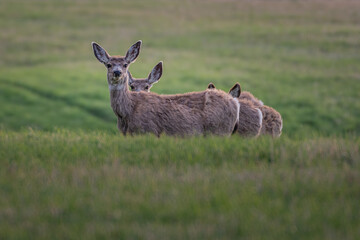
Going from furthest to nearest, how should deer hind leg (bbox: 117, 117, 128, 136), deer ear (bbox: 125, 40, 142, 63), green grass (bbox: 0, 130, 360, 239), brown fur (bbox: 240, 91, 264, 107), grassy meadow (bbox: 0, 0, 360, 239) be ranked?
brown fur (bbox: 240, 91, 264, 107) < deer ear (bbox: 125, 40, 142, 63) < deer hind leg (bbox: 117, 117, 128, 136) < grassy meadow (bbox: 0, 0, 360, 239) < green grass (bbox: 0, 130, 360, 239)

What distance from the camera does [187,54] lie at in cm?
3853

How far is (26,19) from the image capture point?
48062mm

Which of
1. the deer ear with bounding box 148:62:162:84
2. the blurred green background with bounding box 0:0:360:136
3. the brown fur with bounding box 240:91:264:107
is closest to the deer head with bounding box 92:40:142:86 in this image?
the deer ear with bounding box 148:62:162:84

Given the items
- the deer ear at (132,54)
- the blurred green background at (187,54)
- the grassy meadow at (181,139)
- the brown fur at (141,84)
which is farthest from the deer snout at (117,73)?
the blurred green background at (187,54)

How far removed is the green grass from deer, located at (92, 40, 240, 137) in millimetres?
1314

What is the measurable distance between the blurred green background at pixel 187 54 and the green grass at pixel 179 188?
9557 millimetres

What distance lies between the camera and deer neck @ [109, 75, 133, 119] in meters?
11.0

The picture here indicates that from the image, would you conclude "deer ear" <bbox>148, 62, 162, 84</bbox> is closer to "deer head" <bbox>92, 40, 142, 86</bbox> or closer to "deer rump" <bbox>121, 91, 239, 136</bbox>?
"deer head" <bbox>92, 40, 142, 86</bbox>

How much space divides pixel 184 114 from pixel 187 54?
91.6ft

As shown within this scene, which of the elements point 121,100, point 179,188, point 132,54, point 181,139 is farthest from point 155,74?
point 179,188

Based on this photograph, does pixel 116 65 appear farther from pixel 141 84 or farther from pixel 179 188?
pixel 179 188

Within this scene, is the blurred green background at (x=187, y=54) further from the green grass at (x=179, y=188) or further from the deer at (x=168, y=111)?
the green grass at (x=179, y=188)

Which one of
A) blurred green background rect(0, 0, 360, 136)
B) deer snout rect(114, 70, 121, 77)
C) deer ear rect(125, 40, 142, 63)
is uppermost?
deer ear rect(125, 40, 142, 63)

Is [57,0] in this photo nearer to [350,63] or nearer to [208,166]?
[350,63]
